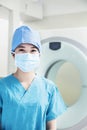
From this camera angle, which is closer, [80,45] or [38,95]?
[38,95]

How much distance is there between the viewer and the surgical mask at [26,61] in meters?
1.23

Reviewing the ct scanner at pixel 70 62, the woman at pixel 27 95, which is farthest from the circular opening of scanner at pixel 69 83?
the woman at pixel 27 95

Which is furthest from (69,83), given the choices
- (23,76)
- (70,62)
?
(23,76)

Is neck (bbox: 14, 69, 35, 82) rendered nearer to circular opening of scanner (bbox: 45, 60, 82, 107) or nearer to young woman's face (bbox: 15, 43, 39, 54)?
young woman's face (bbox: 15, 43, 39, 54)

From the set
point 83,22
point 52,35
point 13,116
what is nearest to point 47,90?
point 13,116

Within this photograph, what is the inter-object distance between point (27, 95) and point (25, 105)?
5cm

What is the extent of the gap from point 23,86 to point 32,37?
0.25 m

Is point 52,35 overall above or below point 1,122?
above

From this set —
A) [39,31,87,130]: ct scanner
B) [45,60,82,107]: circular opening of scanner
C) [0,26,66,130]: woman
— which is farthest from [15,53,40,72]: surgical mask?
[45,60,82,107]: circular opening of scanner

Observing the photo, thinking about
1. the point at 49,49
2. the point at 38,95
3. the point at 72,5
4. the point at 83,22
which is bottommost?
the point at 38,95

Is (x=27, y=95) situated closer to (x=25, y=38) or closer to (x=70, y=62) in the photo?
(x=25, y=38)

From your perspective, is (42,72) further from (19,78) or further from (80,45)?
(19,78)

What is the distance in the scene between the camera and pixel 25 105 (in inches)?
46.4

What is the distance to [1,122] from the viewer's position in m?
1.19
